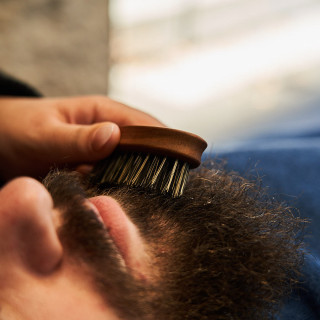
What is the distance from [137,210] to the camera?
467 mm

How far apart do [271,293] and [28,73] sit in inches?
49.2

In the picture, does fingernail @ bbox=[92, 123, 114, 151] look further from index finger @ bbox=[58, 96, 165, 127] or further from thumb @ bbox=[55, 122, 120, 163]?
index finger @ bbox=[58, 96, 165, 127]

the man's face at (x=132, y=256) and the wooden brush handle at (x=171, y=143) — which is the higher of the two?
the wooden brush handle at (x=171, y=143)

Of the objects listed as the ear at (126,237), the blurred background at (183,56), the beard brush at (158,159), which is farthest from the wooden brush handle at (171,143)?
the blurred background at (183,56)

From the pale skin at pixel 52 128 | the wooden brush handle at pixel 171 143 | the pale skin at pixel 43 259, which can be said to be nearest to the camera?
the pale skin at pixel 43 259

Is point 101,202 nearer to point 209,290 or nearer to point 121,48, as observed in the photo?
point 209,290

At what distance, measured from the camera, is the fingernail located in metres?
0.58

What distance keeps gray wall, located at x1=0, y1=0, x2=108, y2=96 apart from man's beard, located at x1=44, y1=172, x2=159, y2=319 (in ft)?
3.73

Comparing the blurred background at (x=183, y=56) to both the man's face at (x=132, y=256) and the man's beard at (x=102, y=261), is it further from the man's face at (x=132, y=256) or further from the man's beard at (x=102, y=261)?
the man's beard at (x=102, y=261)

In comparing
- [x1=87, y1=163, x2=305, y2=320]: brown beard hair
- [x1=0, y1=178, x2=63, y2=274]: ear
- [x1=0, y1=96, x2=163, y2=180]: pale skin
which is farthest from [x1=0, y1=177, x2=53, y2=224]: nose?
[x1=0, y1=96, x2=163, y2=180]: pale skin

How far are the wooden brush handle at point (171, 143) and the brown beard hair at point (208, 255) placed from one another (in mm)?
55

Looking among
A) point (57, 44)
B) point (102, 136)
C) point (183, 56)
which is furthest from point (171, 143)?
point (183, 56)

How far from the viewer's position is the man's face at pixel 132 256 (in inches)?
15.0

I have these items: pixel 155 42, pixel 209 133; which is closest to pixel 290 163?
pixel 209 133
